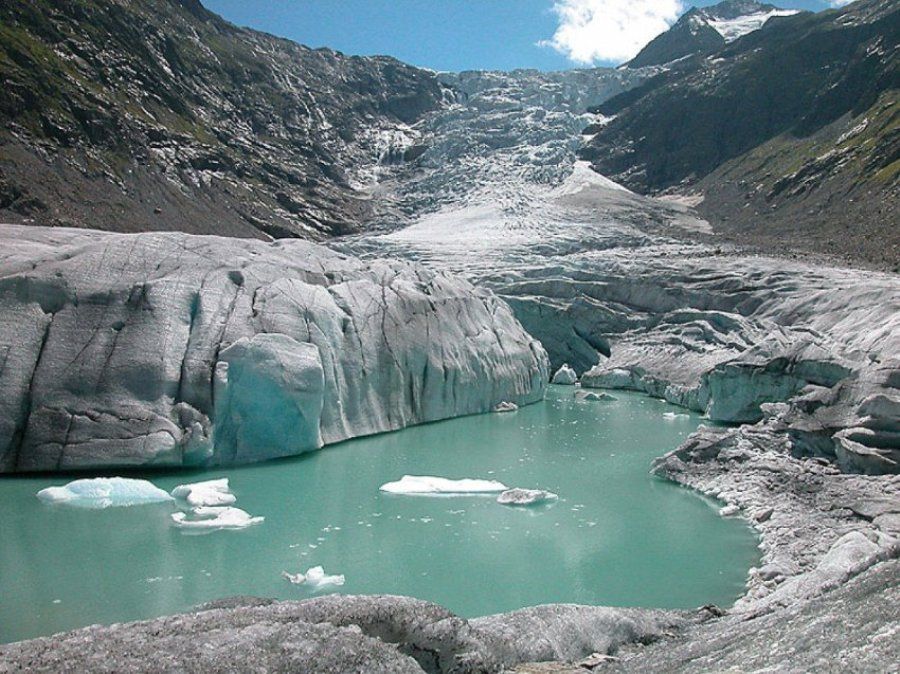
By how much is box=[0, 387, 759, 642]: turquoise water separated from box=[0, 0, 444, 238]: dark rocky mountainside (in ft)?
137

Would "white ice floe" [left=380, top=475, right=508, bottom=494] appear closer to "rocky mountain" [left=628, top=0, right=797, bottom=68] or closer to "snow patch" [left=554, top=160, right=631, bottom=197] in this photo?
"snow patch" [left=554, top=160, right=631, bottom=197]

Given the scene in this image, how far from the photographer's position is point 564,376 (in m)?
37.5

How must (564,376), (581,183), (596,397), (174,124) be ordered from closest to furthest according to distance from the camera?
(596,397)
(564,376)
(174,124)
(581,183)

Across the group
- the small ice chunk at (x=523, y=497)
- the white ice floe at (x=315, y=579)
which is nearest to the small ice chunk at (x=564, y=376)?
the small ice chunk at (x=523, y=497)

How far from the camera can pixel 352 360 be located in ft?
69.5

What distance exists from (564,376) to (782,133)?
67.6m

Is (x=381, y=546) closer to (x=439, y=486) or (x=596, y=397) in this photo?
(x=439, y=486)

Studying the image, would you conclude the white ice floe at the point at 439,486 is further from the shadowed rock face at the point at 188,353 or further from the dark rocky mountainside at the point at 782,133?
the dark rocky mountainside at the point at 782,133

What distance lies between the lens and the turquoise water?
1026cm

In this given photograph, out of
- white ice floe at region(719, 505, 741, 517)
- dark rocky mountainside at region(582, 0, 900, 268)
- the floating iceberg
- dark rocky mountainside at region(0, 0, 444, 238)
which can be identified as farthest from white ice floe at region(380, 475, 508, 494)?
dark rocky mountainside at region(582, 0, 900, 268)

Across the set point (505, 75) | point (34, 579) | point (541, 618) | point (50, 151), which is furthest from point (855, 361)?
point (505, 75)

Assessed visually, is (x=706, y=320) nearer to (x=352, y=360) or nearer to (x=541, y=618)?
(x=352, y=360)

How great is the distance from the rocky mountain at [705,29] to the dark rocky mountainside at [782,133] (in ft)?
82.6

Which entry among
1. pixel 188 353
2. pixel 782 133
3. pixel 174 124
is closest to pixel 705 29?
pixel 782 133
